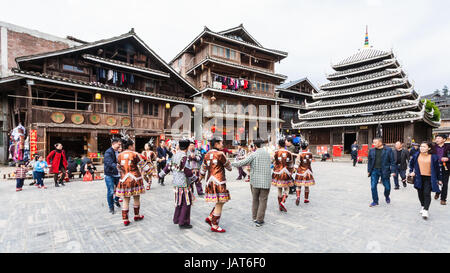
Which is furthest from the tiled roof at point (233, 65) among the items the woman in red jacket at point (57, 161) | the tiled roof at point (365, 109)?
the woman in red jacket at point (57, 161)

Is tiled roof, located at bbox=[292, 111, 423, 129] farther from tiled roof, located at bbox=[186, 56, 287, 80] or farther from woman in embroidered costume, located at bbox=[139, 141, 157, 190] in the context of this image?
woman in embroidered costume, located at bbox=[139, 141, 157, 190]

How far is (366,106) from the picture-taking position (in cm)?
2380

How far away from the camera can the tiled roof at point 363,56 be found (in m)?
25.0

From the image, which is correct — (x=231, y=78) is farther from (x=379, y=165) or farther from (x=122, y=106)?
(x=379, y=165)

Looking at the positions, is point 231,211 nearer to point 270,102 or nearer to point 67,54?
point 67,54

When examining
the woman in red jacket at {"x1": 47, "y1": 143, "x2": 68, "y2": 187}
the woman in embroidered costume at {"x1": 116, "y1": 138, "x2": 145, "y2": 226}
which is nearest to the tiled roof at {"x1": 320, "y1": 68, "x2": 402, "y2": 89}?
the woman in embroidered costume at {"x1": 116, "y1": 138, "x2": 145, "y2": 226}

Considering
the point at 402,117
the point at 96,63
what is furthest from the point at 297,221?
the point at 402,117

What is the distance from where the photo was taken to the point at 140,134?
18.0 meters

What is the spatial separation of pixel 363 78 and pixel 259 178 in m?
26.7

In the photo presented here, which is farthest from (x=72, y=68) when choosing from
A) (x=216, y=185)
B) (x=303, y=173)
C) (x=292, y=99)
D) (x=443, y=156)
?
→ (x=292, y=99)

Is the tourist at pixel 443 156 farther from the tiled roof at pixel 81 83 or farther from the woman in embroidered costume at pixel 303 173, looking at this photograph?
the tiled roof at pixel 81 83

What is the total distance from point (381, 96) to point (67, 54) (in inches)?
1146

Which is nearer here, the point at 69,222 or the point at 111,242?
the point at 111,242
